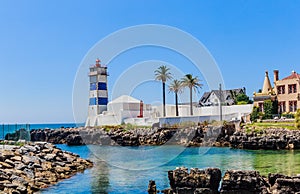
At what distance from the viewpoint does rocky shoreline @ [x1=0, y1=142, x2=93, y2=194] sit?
22.1 meters

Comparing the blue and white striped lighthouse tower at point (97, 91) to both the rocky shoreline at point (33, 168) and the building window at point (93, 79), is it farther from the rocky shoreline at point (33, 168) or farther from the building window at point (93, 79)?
the rocky shoreline at point (33, 168)

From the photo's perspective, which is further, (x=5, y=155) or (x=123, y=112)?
(x=123, y=112)

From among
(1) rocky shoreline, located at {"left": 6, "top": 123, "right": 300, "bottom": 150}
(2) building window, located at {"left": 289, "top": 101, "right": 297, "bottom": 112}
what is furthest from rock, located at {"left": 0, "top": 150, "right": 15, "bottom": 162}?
(2) building window, located at {"left": 289, "top": 101, "right": 297, "bottom": 112}

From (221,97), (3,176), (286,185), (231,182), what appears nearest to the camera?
(286,185)

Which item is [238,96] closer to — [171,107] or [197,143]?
[171,107]

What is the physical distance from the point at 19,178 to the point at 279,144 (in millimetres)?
34065

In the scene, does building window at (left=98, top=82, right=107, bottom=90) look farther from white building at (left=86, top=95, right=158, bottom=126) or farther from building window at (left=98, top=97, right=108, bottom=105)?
white building at (left=86, top=95, right=158, bottom=126)

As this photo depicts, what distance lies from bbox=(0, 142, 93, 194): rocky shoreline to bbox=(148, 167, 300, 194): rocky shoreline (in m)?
8.69

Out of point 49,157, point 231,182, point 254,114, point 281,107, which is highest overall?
point 281,107

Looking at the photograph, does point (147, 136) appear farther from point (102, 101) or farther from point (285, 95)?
point (102, 101)

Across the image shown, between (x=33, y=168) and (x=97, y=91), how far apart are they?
6170cm

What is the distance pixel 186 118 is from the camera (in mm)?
68750

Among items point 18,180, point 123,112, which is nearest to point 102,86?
point 123,112

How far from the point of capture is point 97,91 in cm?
8831
